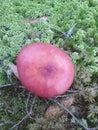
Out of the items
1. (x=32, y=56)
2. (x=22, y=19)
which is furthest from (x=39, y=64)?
(x=22, y=19)

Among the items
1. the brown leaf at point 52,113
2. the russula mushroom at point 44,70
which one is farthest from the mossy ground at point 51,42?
the russula mushroom at point 44,70

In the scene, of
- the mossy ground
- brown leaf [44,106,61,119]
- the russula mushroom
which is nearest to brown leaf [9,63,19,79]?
the mossy ground

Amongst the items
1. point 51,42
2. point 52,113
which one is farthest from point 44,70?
point 51,42

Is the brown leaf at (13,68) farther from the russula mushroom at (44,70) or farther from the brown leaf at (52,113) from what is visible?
the brown leaf at (52,113)

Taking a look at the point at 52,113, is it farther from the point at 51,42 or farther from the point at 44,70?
the point at 51,42

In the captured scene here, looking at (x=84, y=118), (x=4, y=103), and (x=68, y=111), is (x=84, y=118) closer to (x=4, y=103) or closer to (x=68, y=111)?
(x=68, y=111)

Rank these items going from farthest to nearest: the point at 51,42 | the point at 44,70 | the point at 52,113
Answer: the point at 51,42
the point at 52,113
the point at 44,70
